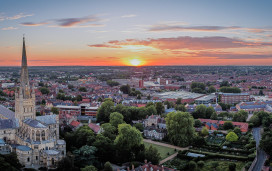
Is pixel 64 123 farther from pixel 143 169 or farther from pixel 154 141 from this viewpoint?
pixel 143 169

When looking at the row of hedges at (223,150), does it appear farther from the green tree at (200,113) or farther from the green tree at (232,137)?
the green tree at (200,113)

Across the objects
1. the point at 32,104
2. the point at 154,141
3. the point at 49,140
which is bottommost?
the point at 154,141

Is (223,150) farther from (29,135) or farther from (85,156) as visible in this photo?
(29,135)

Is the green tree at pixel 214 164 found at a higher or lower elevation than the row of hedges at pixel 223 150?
lower

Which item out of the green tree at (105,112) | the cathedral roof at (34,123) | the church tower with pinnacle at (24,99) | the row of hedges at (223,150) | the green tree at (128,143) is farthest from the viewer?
the green tree at (105,112)

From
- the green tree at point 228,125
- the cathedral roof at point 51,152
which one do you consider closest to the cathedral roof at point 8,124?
the cathedral roof at point 51,152

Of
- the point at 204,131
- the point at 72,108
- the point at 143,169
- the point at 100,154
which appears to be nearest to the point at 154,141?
the point at 204,131

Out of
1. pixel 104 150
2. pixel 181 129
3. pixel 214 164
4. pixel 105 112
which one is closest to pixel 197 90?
pixel 105 112

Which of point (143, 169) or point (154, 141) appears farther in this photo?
point (154, 141)

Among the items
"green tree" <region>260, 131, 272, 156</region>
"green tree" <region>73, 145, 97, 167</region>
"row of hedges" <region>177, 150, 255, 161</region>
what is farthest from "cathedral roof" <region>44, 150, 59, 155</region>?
"green tree" <region>260, 131, 272, 156</region>
